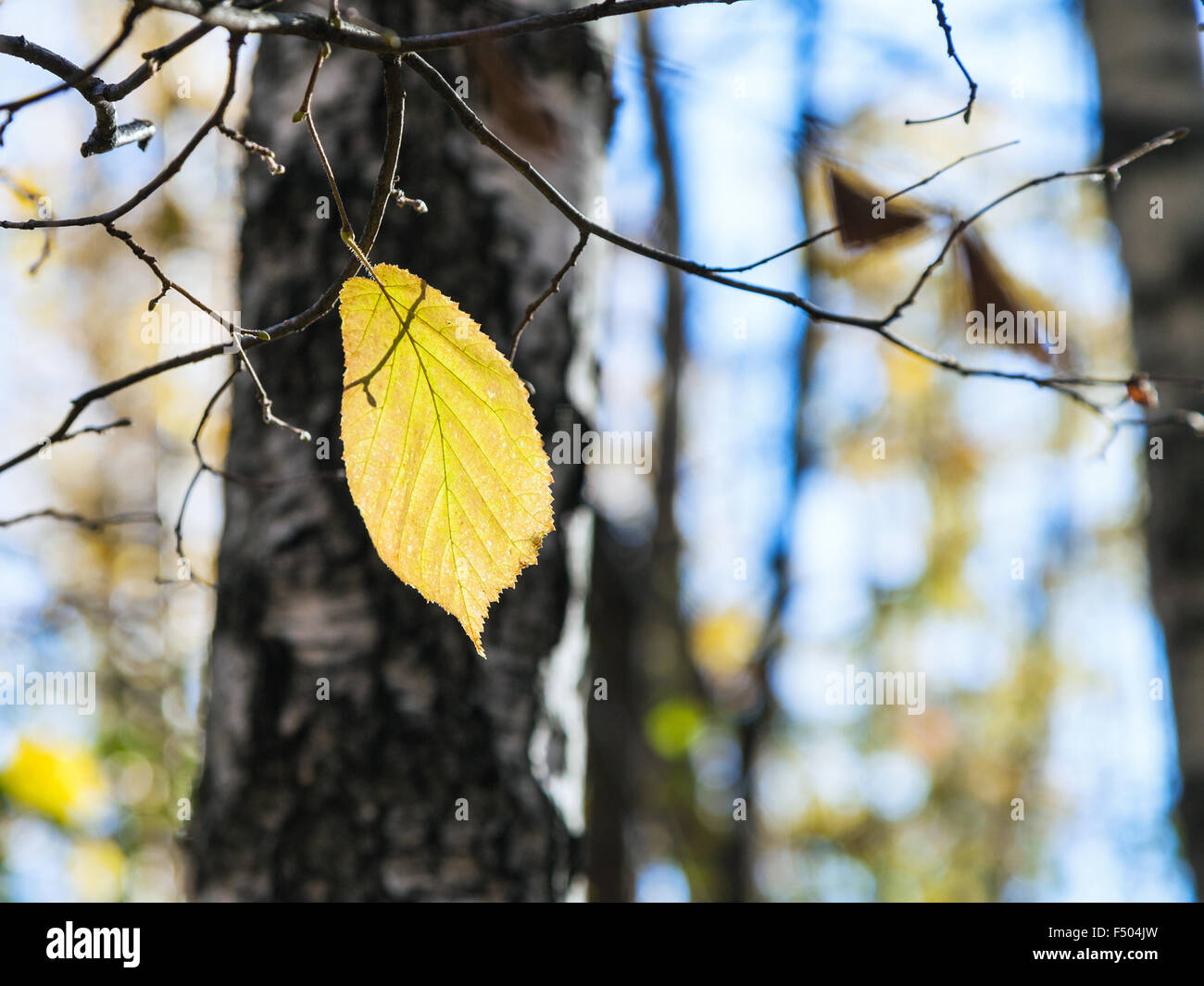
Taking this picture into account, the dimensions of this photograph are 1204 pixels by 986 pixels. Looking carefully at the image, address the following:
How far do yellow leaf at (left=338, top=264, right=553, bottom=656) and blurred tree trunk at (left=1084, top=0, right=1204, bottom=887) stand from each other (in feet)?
3.64

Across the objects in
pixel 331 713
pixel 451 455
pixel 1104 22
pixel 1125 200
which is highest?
pixel 1104 22

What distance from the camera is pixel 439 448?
0.40 meters

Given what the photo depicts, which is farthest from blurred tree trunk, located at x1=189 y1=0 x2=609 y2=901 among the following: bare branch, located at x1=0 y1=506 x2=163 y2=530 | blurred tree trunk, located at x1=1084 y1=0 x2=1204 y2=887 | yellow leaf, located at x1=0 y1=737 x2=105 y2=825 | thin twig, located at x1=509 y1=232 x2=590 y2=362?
yellow leaf, located at x1=0 y1=737 x2=105 y2=825

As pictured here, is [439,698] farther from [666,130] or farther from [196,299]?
[666,130]

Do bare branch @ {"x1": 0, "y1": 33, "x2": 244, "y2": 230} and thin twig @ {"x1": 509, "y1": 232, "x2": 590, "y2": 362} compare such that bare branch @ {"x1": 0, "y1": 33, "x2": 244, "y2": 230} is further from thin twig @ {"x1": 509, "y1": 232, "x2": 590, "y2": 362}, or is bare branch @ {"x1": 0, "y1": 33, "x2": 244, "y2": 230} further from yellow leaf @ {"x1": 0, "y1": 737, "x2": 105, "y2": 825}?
yellow leaf @ {"x1": 0, "y1": 737, "x2": 105, "y2": 825}

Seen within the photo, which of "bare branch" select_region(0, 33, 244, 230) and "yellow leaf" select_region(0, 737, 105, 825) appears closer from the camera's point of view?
"bare branch" select_region(0, 33, 244, 230)

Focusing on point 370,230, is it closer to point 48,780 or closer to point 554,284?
point 554,284

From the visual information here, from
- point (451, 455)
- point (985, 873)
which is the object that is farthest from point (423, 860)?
point (985, 873)

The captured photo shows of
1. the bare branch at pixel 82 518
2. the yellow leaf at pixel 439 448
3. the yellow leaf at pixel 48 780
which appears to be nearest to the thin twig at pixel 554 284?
the yellow leaf at pixel 439 448

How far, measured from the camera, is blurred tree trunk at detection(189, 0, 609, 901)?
824mm

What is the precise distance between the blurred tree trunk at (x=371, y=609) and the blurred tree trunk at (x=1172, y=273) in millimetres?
824

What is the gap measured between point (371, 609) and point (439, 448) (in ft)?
1.66
